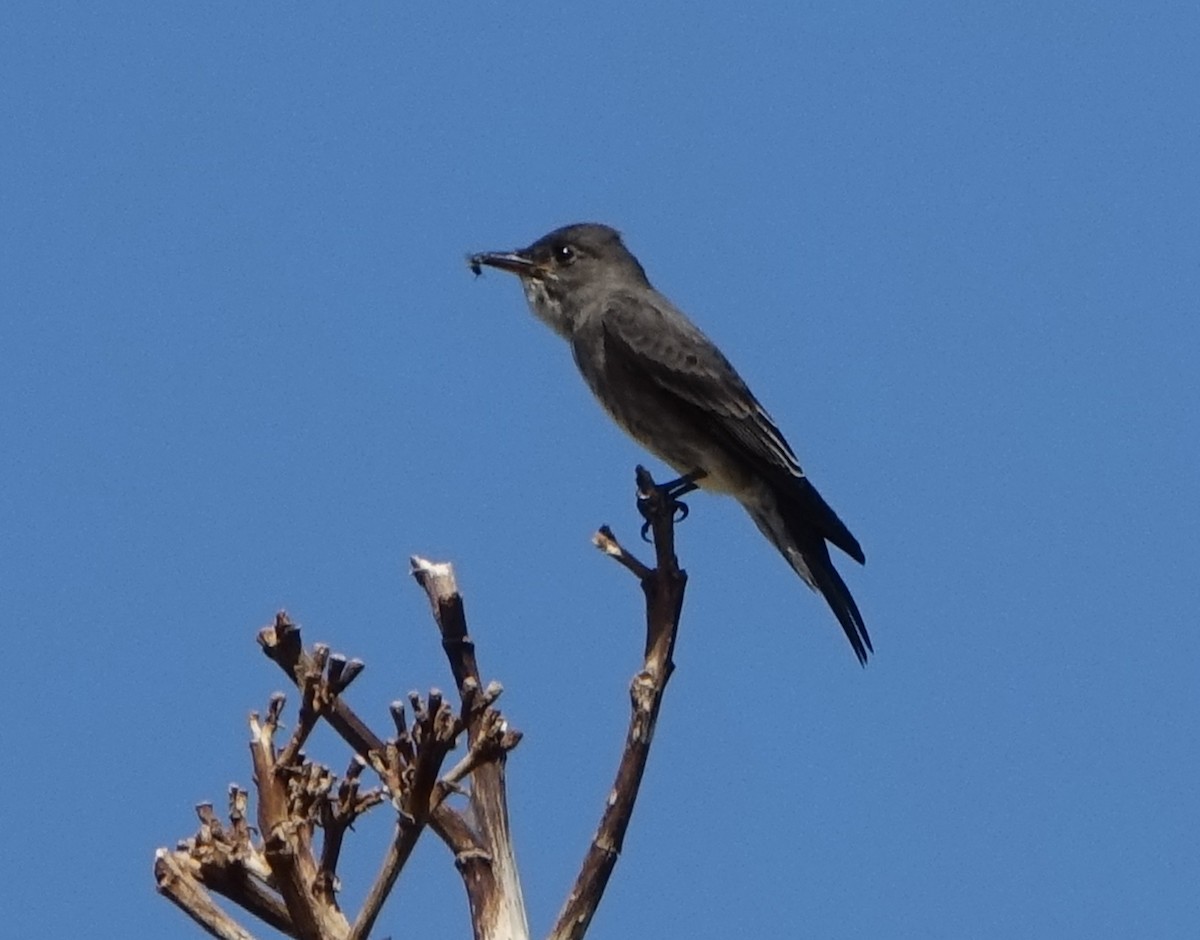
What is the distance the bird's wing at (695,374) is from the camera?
1055 centimetres

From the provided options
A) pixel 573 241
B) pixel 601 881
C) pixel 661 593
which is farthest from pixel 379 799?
pixel 573 241

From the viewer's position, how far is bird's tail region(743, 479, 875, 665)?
9.88m

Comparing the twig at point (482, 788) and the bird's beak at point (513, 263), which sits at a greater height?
the bird's beak at point (513, 263)

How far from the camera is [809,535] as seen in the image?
33.9 feet

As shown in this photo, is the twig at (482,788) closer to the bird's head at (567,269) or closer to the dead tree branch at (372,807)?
the dead tree branch at (372,807)

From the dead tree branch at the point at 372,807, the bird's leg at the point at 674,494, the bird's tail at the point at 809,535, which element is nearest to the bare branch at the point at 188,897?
the dead tree branch at the point at 372,807

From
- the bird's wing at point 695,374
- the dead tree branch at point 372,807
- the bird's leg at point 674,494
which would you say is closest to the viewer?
the dead tree branch at point 372,807

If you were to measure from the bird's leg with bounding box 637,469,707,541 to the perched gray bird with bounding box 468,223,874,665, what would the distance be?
0.06ft

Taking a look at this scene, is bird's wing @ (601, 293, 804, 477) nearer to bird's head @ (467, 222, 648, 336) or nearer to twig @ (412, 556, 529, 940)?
bird's head @ (467, 222, 648, 336)

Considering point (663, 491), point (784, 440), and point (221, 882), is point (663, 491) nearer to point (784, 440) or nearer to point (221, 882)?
point (784, 440)

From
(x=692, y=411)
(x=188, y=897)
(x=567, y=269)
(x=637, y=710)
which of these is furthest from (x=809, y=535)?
(x=188, y=897)

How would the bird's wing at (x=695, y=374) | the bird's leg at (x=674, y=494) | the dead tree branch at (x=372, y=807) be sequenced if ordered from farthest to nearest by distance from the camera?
the bird's wing at (x=695, y=374)
the bird's leg at (x=674, y=494)
the dead tree branch at (x=372, y=807)

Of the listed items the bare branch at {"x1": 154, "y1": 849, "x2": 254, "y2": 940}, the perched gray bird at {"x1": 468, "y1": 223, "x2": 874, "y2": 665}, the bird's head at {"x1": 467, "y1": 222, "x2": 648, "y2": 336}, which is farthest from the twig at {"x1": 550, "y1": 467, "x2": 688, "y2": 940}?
the bird's head at {"x1": 467, "y1": 222, "x2": 648, "y2": 336}

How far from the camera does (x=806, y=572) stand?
10148mm
